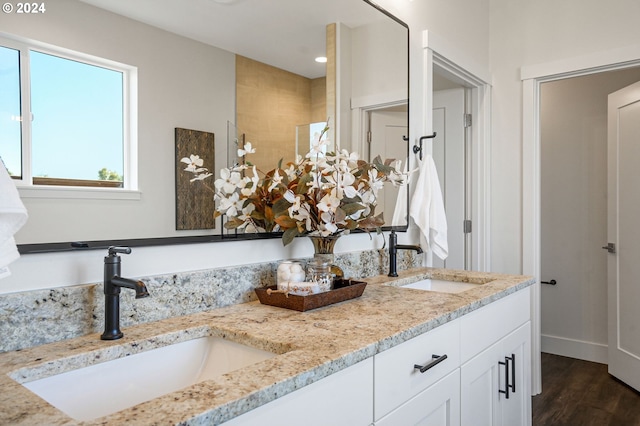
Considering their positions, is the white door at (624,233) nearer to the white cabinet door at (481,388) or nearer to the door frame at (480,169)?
the door frame at (480,169)

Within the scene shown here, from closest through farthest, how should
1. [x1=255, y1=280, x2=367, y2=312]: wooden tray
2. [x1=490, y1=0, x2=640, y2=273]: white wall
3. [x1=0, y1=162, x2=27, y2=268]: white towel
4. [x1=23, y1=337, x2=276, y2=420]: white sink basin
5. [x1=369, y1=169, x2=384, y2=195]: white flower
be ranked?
[x1=0, y1=162, x2=27, y2=268]: white towel
[x1=23, y1=337, x2=276, y2=420]: white sink basin
[x1=255, y1=280, x2=367, y2=312]: wooden tray
[x1=369, y1=169, x2=384, y2=195]: white flower
[x1=490, y1=0, x2=640, y2=273]: white wall

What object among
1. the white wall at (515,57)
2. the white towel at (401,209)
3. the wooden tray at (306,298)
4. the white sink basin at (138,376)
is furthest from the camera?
the white wall at (515,57)

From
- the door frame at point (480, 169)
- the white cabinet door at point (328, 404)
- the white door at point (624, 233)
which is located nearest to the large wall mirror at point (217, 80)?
the white cabinet door at point (328, 404)

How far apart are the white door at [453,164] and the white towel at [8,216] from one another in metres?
2.68

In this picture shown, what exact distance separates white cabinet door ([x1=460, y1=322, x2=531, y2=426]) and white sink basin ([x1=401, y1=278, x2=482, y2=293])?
10.5 inches

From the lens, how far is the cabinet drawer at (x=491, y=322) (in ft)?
4.57

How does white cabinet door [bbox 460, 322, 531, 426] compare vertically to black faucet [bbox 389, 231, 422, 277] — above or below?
below

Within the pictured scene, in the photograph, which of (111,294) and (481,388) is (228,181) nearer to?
(111,294)

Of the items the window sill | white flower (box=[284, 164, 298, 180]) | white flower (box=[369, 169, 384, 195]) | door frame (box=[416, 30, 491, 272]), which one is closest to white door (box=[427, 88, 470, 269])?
door frame (box=[416, 30, 491, 272])

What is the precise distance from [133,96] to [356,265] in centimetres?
105

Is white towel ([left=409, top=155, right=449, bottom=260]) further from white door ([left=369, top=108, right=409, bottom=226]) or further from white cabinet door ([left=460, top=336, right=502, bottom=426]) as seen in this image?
white cabinet door ([left=460, top=336, right=502, bottom=426])

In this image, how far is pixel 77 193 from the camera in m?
1.02

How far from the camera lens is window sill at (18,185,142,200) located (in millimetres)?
961

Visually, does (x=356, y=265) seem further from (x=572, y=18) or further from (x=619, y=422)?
(x=572, y=18)
